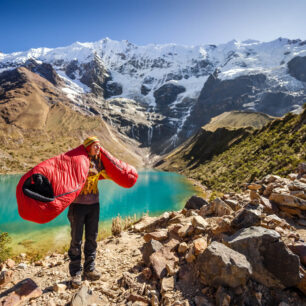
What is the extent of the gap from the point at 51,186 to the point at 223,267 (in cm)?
312

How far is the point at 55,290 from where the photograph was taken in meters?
3.88

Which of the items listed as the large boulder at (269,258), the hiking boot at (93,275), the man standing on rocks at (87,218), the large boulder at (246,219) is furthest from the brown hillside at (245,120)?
the hiking boot at (93,275)

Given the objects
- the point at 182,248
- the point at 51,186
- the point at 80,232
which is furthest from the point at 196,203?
the point at 51,186

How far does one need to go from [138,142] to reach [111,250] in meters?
160

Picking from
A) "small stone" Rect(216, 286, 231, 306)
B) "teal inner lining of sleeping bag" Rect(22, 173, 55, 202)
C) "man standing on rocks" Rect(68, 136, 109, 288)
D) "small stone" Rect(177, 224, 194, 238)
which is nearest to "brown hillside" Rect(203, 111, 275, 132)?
"small stone" Rect(177, 224, 194, 238)

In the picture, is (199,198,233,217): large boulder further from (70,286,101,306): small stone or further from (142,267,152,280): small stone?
(70,286,101,306): small stone

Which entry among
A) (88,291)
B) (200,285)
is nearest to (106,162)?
(88,291)

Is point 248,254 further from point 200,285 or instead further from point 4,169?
point 4,169

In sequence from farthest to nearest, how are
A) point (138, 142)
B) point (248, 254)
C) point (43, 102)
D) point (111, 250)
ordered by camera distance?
point (138, 142) < point (43, 102) < point (111, 250) < point (248, 254)

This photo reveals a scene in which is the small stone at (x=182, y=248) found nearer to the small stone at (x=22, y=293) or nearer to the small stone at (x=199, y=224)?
the small stone at (x=199, y=224)

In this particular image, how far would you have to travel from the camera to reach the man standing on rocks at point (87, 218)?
4.17m

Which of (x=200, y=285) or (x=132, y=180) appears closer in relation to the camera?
(x=200, y=285)

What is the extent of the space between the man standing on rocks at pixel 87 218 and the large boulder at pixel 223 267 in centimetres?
235

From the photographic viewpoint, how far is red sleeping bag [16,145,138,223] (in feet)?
11.0
